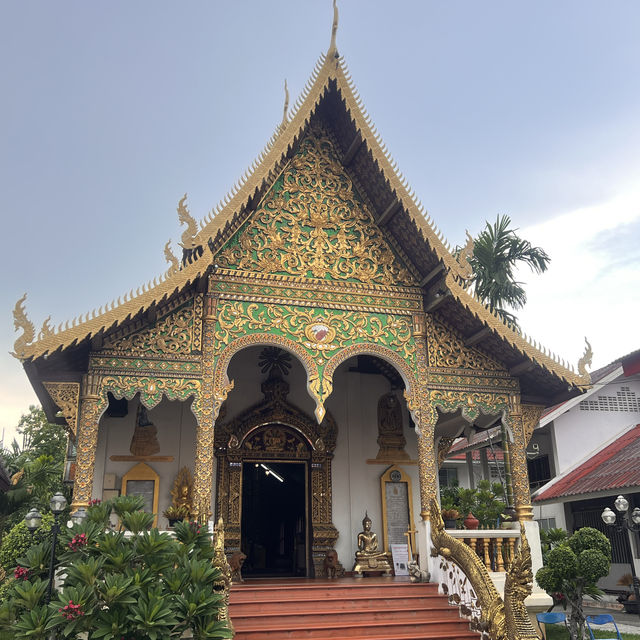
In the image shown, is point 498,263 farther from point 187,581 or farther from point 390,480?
point 187,581

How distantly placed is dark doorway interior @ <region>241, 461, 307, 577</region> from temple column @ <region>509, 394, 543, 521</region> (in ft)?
11.6

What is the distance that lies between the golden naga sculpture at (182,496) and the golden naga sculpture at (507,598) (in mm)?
3777

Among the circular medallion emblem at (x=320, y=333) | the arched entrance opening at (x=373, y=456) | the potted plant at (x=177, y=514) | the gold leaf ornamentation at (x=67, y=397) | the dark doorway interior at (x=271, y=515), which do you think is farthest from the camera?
the dark doorway interior at (x=271, y=515)

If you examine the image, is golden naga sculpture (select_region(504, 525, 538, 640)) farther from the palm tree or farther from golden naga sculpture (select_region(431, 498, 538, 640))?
the palm tree

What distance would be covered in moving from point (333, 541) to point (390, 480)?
1.31 meters

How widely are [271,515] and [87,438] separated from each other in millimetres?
5673

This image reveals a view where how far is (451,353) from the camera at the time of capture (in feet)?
29.1

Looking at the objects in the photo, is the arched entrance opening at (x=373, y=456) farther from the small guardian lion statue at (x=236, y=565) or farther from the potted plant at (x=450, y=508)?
the small guardian lion statue at (x=236, y=565)

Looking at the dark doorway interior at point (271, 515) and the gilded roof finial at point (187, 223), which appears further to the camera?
the dark doorway interior at point (271, 515)

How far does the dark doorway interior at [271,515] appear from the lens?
11047mm

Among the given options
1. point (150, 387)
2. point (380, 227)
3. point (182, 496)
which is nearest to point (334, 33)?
point (380, 227)

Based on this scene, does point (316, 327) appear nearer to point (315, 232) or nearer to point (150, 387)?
point (315, 232)

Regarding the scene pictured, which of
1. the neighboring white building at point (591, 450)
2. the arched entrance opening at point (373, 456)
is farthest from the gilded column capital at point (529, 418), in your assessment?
the neighboring white building at point (591, 450)

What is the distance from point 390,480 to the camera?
1026 cm
